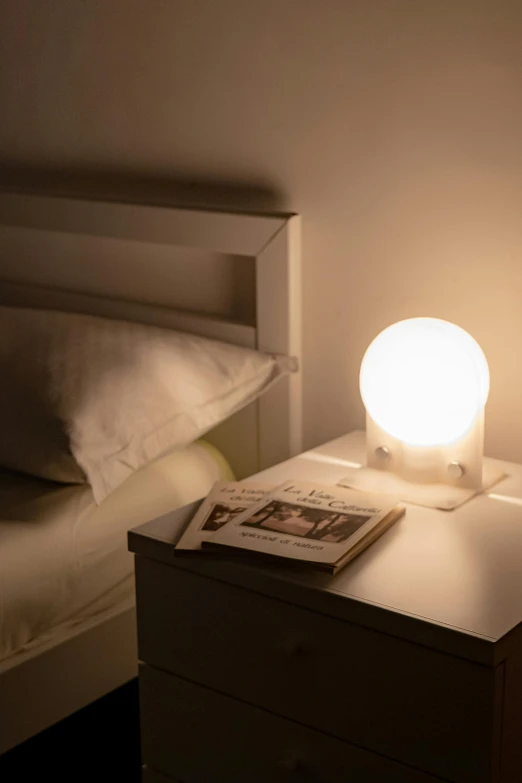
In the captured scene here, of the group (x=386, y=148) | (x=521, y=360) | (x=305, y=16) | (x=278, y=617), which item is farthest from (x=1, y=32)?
(x=278, y=617)

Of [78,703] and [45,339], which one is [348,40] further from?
[78,703]

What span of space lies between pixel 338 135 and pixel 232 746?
1028 millimetres

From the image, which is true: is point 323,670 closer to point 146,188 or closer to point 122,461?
point 122,461

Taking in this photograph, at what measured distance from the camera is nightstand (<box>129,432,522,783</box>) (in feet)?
3.76

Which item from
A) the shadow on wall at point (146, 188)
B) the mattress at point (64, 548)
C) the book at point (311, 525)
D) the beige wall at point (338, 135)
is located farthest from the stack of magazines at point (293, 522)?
the shadow on wall at point (146, 188)

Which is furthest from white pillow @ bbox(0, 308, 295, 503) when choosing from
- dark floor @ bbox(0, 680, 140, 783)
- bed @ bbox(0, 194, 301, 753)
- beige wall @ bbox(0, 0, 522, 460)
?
dark floor @ bbox(0, 680, 140, 783)

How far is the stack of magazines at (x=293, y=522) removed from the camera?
1.29 metres

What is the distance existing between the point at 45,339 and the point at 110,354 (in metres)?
0.14

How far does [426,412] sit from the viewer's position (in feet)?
4.97

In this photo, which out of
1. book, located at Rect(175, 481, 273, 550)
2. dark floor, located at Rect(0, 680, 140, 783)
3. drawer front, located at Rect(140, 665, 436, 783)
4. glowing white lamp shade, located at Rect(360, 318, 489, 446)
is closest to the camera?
drawer front, located at Rect(140, 665, 436, 783)

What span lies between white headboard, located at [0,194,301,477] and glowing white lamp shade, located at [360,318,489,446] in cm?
34

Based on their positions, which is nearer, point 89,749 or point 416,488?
point 416,488

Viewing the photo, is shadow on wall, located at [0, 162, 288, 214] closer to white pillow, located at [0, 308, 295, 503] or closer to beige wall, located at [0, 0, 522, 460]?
beige wall, located at [0, 0, 522, 460]

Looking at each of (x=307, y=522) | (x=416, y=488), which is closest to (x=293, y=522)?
(x=307, y=522)
